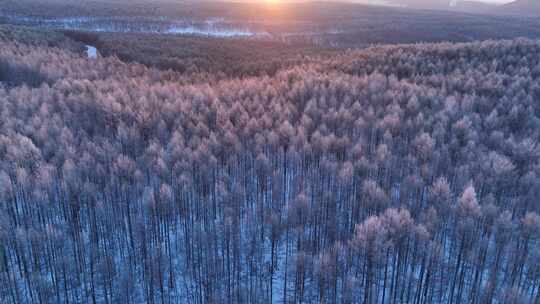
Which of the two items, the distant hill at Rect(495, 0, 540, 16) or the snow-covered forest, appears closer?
the snow-covered forest

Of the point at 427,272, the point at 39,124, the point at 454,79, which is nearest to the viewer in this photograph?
the point at 427,272

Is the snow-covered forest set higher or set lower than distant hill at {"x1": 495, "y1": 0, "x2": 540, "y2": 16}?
lower

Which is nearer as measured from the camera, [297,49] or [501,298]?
[501,298]

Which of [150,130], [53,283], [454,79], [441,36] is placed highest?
[441,36]

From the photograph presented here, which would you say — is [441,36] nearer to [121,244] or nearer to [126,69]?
[126,69]

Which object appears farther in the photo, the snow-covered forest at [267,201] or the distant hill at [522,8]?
the distant hill at [522,8]

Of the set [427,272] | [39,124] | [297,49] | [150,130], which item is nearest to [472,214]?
[427,272]

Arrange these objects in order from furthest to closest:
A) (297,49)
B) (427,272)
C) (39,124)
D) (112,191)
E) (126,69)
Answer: (297,49)
(126,69)
(39,124)
(112,191)
(427,272)

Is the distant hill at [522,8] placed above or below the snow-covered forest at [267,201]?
above
